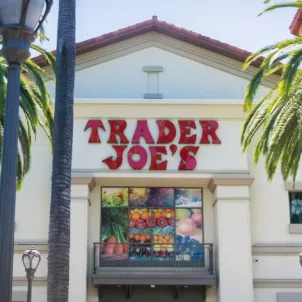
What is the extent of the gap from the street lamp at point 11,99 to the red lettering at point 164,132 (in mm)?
16141

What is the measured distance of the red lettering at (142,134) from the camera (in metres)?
23.3

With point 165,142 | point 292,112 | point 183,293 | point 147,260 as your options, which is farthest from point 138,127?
point 292,112

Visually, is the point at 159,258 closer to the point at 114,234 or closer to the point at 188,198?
the point at 114,234

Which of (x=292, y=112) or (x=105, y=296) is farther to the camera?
(x=105, y=296)

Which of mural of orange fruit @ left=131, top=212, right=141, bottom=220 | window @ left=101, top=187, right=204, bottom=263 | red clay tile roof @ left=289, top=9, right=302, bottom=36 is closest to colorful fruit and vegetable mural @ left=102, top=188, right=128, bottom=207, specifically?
window @ left=101, top=187, right=204, bottom=263

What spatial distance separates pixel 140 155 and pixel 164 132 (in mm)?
1234

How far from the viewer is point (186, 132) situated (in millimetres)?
23453

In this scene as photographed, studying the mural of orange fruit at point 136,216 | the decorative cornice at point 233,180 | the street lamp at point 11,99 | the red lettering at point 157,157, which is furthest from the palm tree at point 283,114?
the street lamp at point 11,99

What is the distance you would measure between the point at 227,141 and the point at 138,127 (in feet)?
10.8

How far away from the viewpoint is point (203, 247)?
23281 millimetres

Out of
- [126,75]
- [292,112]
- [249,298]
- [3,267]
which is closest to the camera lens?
[3,267]

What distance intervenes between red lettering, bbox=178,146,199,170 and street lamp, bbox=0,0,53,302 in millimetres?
16135

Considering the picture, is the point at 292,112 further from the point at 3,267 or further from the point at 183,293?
the point at 3,267

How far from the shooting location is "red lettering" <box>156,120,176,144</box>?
76.6ft
